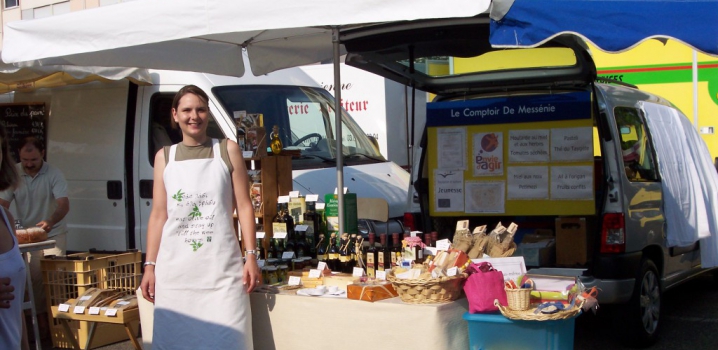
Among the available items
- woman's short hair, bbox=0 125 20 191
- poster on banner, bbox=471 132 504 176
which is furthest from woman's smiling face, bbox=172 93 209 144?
poster on banner, bbox=471 132 504 176

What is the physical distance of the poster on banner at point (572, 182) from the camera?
18.9 feet

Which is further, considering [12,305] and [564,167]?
[564,167]

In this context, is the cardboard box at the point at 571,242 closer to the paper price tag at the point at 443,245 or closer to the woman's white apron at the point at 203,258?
the paper price tag at the point at 443,245

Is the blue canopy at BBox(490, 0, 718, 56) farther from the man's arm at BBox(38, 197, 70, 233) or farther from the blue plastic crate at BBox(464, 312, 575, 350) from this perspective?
the man's arm at BBox(38, 197, 70, 233)

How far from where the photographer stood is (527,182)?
6.03 m

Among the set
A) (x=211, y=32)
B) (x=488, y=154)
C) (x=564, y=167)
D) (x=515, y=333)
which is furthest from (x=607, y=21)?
(x=488, y=154)

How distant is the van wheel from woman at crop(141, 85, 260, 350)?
2919 mm

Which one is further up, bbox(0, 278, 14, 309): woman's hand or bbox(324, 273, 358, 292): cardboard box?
bbox(0, 278, 14, 309): woman's hand

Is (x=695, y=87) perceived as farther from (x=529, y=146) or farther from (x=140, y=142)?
(x=140, y=142)

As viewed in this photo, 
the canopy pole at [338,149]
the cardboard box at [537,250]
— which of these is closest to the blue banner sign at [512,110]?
the cardboard box at [537,250]

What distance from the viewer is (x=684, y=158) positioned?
6793 millimetres

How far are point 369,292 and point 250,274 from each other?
0.64 meters

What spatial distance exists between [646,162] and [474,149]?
1293 millimetres

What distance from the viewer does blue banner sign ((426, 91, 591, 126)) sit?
580 centimetres
